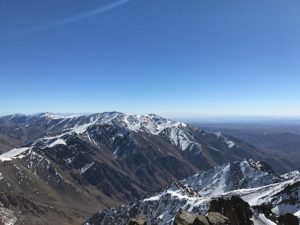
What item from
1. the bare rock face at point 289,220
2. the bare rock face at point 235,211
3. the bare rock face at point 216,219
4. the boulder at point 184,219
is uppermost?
the boulder at point 184,219

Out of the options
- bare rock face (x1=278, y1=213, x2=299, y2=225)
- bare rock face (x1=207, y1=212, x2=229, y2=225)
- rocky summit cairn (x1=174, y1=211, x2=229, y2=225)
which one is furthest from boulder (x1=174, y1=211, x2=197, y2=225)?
bare rock face (x1=278, y1=213, x2=299, y2=225)

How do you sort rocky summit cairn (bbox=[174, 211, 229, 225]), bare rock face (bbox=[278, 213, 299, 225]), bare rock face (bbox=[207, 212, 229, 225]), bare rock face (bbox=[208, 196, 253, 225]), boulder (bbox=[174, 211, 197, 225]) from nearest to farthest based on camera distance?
rocky summit cairn (bbox=[174, 211, 229, 225])
boulder (bbox=[174, 211, 197, 225])
bare rock face (bbox=[207, 212, 229, 225])
bare rock face (bbox=[208, 196, 253, 225])
bare rock face (bbox=[278, 213, 299, 225])

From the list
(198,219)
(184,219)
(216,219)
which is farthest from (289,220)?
(198,219)

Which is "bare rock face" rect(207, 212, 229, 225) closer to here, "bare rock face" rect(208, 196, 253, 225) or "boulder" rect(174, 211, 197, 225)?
"boulder" rect(174, 211, 197, 225)

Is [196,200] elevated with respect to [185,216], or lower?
lower

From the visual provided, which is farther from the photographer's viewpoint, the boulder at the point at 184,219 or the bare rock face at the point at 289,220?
the bare rock face at the point at 289,220

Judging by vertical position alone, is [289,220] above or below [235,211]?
below

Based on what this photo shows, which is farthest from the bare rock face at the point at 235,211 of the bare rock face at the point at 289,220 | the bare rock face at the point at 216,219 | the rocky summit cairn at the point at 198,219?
the rocky summit cairn at the point at 198,219

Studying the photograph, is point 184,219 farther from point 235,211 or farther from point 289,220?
point 289,220

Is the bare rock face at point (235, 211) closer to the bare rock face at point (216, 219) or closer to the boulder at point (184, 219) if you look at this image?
the bare rock face at point (216, 219)

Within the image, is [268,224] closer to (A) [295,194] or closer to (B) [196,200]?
(A) [295,194]

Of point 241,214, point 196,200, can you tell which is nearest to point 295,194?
point 196,200
